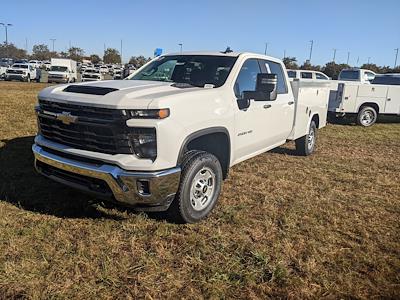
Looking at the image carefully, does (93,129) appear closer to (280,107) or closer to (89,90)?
(89,90)

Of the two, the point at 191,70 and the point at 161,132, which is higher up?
the point at 191,70

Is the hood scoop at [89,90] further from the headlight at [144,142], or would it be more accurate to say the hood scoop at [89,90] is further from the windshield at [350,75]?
the windshield at [350,75]

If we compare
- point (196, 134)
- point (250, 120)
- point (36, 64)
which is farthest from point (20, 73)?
point (196, 134)

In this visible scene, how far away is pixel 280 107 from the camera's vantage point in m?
5.78

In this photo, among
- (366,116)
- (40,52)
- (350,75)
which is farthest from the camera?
(40,52)

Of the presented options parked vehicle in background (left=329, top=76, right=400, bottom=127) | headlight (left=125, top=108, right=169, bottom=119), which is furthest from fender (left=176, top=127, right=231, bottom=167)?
parked vehicle in background (left=329, top=76, right=400, bottom=127)

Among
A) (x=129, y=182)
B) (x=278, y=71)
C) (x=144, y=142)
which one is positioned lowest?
(x=129, y=182)

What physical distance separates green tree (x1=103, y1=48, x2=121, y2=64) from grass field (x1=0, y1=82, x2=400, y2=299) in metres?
93.3

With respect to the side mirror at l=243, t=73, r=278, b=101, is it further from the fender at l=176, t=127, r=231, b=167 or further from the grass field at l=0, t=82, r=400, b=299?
the grass field at l=0, t=82, r=400, b=299

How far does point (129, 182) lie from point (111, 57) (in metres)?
96.9

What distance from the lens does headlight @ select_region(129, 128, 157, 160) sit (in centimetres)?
344

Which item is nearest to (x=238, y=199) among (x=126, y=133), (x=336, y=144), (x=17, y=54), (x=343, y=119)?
(x=126, y=133)

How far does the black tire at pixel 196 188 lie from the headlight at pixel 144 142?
1.47 ft

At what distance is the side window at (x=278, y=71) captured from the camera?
18.5 feet
